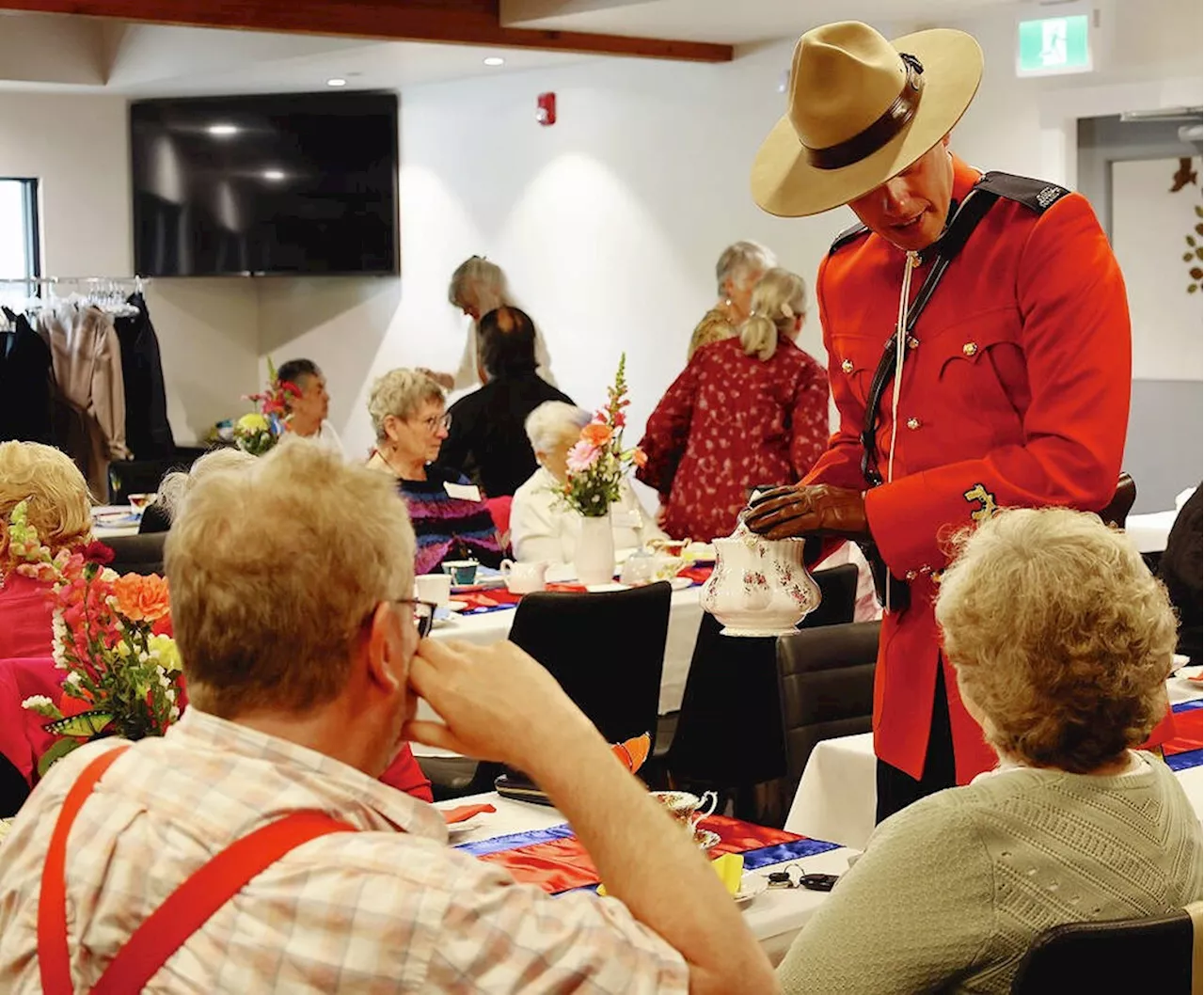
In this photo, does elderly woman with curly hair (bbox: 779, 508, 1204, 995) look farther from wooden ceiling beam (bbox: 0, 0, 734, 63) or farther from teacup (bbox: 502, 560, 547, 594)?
wooden ceiling beam (bbox: 0, 0, 734, 63)

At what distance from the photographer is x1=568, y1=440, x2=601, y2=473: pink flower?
5090 millimetres

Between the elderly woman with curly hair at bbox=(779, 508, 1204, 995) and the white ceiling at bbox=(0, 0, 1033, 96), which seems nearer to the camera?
the elderly woman with curly hair at bbox=(779, 508, 1204, 995)

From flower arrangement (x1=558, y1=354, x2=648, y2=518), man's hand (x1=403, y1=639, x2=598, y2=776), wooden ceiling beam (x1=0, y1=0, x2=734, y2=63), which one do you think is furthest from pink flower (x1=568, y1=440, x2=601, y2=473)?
man's hand (x1=403, y1=639, x2=598, y2=776)

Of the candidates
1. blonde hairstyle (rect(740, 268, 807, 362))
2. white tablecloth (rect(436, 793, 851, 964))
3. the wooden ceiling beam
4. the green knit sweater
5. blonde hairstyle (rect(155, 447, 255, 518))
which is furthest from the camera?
the wooden ceiling beam

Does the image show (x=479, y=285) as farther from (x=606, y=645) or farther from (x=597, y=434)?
(x=606, y=645)

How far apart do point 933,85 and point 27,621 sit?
1.89m

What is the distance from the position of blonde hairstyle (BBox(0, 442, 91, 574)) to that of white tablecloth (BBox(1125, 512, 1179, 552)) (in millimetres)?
3758

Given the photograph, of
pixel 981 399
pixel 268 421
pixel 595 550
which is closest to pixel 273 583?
pixel 981 399

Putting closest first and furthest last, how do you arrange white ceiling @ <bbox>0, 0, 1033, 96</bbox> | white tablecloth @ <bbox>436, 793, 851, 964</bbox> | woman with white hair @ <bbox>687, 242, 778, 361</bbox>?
1. white tablecloth @ <bbox>436, 793, 851, 964</bbox>
2. woman with white hair @ <bbox>687, 242, 778, 361</bbox>
3. white ceiling @ <bbox>0, 0, 1033, 96</bbox>

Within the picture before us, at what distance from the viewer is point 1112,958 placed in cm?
170

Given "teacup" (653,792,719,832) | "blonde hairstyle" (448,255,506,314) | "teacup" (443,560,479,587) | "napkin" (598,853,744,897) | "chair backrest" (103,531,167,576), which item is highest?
"blonde hairstyle" (448,255,506,314)

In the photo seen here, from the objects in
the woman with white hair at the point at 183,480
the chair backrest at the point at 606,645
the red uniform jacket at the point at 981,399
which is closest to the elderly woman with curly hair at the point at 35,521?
the woman with white hair at the point at 183,480

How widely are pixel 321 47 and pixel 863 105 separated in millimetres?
6433

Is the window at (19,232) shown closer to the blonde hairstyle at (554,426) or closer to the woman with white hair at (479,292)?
the woman with white hair at (479,292)
